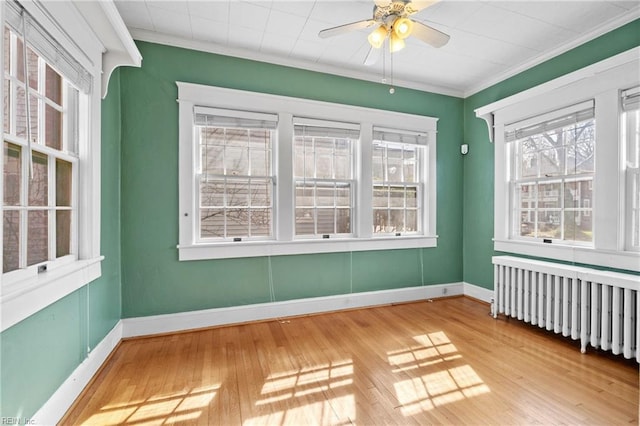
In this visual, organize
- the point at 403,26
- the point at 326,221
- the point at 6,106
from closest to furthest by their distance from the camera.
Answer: the point at 6,106
the point at 403,26
the point at 326,221

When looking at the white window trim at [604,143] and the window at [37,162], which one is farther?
the white window trim at [604,143]

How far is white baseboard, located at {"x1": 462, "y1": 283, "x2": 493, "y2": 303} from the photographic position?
3752 millimetres

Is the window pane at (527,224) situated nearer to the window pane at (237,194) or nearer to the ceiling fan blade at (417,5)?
the ceiling fan blade at (417,5)

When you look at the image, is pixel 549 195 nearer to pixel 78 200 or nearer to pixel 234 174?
pixel 234 174

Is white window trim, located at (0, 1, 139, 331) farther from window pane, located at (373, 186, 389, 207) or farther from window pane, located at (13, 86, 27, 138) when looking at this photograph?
window pane, located at (373, 186, 389, 207)

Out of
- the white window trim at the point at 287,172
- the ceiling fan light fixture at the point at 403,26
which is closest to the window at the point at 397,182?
the white window trim at the point at 287,172

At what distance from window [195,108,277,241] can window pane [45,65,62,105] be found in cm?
113

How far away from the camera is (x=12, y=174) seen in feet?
4.72

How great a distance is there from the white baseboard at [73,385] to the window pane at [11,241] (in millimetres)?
788

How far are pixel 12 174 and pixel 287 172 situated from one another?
7.12ft

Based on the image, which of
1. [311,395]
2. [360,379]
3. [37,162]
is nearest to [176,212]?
[37,162]

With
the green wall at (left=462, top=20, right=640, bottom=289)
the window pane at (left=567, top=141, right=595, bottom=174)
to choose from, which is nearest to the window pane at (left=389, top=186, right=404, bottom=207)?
the green wall at (left=462, top=20, right=640, bottom=289)

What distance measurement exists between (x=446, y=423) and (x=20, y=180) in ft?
8.79

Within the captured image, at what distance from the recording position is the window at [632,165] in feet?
8.08
